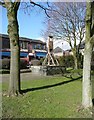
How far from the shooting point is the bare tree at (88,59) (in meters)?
8.39

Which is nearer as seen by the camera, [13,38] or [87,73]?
[87,73]

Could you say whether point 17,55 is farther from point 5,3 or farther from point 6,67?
point 6,67

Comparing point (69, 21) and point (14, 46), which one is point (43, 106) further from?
point (69, 21)

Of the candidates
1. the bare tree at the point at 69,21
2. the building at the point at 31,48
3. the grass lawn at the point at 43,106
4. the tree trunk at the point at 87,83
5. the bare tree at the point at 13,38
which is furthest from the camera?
the building at the point at 31,48

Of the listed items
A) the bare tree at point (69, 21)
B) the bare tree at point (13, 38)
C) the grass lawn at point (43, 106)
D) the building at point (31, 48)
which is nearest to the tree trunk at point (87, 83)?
the grass lawn at point (43, 106)

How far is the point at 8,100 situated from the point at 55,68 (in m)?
11.9

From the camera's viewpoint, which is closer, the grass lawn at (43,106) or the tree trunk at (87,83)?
the grass lawn at (43,106)

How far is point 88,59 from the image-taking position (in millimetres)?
8523

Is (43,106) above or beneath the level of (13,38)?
beneath

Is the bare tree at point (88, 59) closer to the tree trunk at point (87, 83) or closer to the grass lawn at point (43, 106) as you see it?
the tree trunk at point (87, 83)

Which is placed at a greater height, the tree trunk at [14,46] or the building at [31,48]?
the building at [31,48]

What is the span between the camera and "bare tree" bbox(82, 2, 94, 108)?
27.5 feet

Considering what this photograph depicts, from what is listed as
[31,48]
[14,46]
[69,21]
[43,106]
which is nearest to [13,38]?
[14,46]

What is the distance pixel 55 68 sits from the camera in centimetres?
2019
